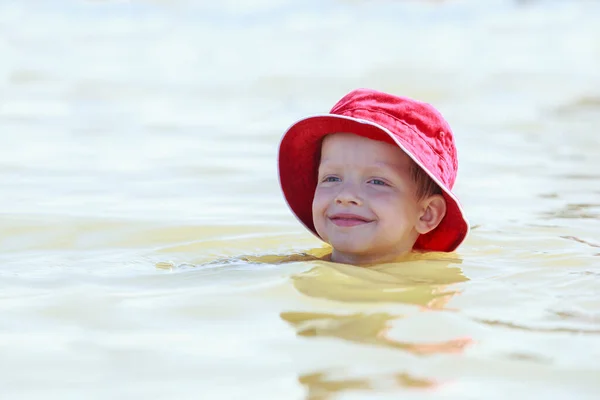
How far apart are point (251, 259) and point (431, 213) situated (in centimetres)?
80

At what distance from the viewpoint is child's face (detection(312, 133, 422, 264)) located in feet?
12.3

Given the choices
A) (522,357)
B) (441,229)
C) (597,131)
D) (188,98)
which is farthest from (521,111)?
(522,357)

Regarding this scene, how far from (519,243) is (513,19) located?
48.8 feet

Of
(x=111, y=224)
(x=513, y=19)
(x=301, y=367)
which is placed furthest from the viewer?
(x=513, y=19)

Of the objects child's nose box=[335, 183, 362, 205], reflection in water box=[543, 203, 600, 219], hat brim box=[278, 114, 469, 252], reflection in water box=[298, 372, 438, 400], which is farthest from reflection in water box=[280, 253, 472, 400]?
reflection in water box=[543, 203, 600, 219]

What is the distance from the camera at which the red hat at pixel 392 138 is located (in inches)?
147

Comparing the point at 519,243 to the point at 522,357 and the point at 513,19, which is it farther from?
the point at 513,19

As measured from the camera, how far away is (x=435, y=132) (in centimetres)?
388

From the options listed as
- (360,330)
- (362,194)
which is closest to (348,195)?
(362,194)

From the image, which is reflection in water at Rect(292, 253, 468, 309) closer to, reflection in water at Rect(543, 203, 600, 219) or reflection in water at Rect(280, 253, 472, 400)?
reflection in water at Rect(280, 253, 472, 400)

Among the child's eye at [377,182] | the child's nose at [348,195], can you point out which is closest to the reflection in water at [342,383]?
the child's nose at [348,195]

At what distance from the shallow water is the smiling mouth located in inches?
8.5

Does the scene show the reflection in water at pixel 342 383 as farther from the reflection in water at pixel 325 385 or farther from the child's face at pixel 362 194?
the child's face at pixel 362 194

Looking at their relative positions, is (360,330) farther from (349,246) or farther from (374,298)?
(349,246)
